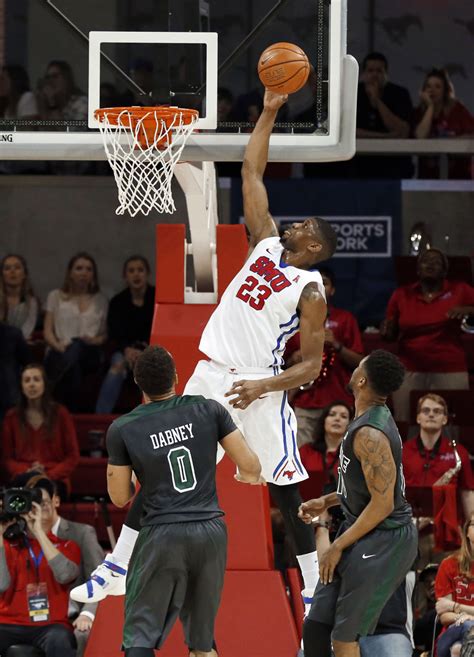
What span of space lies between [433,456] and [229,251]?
266cm

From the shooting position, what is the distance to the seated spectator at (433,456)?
378 inches

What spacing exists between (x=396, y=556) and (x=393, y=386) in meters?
0.74

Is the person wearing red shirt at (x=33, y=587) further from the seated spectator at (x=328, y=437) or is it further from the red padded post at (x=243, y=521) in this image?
the seated spectator at (x=328, y=437)

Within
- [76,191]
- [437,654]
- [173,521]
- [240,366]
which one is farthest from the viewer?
[76,191]

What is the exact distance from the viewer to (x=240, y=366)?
22.9 feet

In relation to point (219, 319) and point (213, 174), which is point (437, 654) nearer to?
point (219, 319)

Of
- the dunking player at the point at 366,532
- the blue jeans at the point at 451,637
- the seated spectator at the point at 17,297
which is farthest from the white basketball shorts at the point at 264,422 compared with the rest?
the seated spectator at the point at 17,297

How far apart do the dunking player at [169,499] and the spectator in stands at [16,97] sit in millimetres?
7742

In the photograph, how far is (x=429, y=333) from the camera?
11.2 metres

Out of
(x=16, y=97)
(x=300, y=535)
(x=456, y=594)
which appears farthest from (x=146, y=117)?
(x=16, y=97)

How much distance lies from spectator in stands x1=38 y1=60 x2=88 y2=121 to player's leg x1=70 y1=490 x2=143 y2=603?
7214 mm

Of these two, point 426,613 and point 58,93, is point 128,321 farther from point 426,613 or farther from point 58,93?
point 426,613

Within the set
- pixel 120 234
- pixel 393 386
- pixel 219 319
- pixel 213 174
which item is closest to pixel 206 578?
pixel 393 386

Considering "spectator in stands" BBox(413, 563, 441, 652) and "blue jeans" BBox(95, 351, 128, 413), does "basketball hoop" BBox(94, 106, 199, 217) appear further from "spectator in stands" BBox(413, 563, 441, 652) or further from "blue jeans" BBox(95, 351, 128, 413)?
"blue jeans" BBox(95, 351, 128, 413)
